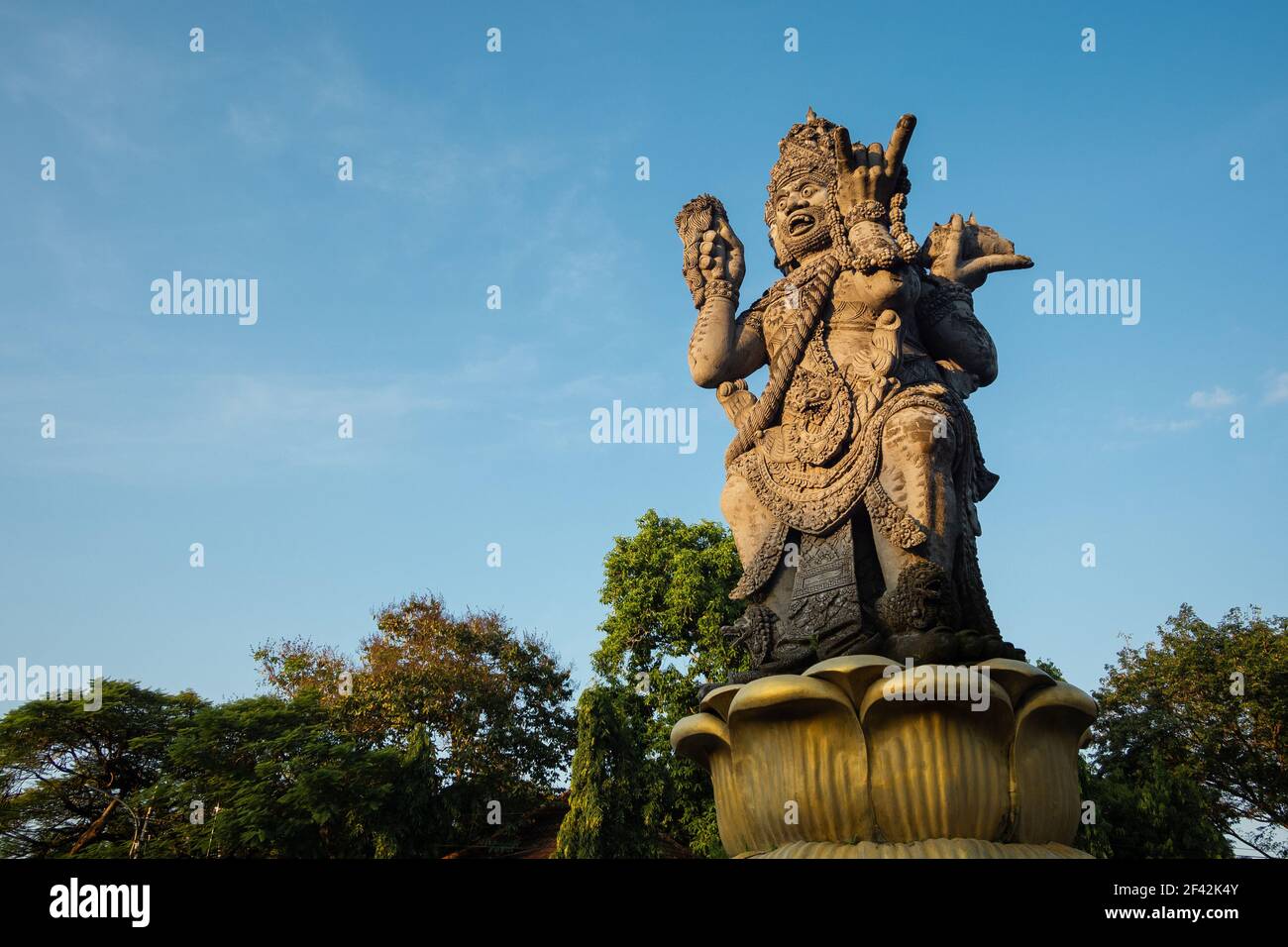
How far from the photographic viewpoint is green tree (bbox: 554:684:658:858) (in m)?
18.3

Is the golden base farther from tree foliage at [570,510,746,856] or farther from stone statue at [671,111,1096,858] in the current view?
tree foliage at [570,510,746,856]

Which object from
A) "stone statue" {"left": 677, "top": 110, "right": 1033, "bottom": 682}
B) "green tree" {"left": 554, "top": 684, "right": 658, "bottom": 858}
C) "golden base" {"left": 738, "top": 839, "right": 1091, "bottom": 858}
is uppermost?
"stone statue" {"left": 677, "top": 110, "right": 1033, "bottom": 682}

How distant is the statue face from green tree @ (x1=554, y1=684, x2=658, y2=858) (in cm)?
1200

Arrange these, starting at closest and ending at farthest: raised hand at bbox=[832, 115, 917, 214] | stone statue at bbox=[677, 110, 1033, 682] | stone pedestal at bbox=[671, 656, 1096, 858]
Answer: stone pedestal at bbox=[671, 656, 1096, 858], stone statue at bbox=[677, 110, 1033, 682], raised hand at bbox=[832, 115, 917, 214]

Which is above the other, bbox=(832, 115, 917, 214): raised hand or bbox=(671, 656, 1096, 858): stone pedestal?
bbox=(832, 115, 917, 214): raised hand

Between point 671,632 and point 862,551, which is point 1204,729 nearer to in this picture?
point 671,632

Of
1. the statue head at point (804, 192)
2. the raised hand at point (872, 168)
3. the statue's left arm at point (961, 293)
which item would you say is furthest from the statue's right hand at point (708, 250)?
the statue's left arm at point (961, 293)

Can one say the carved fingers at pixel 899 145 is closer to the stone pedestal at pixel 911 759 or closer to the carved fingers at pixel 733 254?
the carved fingers at pixel 733 254

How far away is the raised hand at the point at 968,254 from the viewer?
8500mm

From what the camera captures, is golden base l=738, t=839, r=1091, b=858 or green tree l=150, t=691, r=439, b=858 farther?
green tree l=150, t=691, r=439, b=858

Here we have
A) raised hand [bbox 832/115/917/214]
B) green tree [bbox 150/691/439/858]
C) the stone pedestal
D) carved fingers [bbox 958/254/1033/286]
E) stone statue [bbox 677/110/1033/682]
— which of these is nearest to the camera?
the stone pedestal

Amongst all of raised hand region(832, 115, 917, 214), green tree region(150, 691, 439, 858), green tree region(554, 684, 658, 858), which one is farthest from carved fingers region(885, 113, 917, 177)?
green tree region(150, 691, 439, 858)
